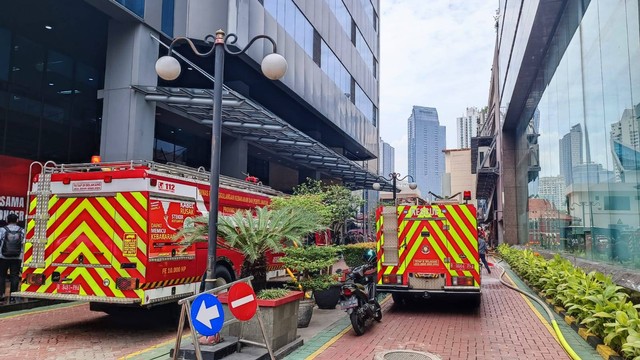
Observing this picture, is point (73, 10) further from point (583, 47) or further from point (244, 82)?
point (583, 47)

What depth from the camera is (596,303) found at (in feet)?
24.8

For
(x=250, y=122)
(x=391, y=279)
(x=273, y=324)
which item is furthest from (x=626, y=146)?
(x=250, y=122)

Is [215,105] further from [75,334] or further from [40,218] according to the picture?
[75,334]

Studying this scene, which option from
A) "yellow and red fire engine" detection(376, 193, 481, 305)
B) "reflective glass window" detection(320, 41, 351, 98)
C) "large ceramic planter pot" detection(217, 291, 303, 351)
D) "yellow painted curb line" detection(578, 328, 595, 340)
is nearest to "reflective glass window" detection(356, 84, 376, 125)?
"reflective glass window" detection(320, 41, 351, 98)

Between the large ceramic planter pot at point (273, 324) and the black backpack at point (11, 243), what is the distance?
6.10 meters

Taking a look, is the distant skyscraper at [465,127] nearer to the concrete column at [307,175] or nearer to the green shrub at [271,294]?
the concrete column at [307,175]

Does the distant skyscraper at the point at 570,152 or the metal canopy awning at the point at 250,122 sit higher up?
the metal canopy awning at the point at 250,122

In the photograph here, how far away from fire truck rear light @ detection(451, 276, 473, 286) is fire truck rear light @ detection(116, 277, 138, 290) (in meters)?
5.98

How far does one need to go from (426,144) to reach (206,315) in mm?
148566

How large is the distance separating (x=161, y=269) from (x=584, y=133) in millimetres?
11276

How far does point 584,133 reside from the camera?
13008mm

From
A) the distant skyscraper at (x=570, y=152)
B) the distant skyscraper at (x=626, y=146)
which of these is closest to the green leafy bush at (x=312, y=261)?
the distant skyscraper at (x=626, y=146)

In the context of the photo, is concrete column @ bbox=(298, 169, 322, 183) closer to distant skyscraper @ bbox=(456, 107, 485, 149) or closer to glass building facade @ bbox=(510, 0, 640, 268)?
glass building facade @ bbox=(510, 0, 640, 268)

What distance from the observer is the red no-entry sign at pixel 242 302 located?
18.9 ft
